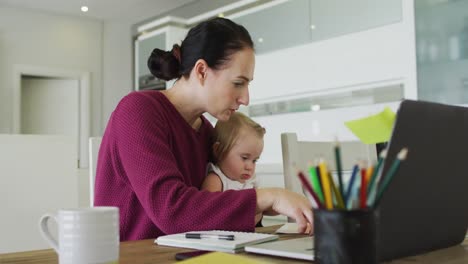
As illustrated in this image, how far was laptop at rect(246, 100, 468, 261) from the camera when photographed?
26.3 inches

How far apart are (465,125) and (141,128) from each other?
2.19 ft

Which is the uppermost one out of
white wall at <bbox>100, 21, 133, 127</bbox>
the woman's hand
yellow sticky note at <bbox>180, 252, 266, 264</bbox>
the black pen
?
white wall at <bbox>100, 21, 133, 127</bbox>

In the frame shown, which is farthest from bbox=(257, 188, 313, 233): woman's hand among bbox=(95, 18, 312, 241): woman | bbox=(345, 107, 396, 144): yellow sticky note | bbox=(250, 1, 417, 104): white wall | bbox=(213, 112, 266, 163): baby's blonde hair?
bbox=(250, 1, 417, 104): white wall

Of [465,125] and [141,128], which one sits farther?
[141,128]

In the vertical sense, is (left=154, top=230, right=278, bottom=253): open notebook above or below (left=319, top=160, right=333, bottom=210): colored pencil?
below

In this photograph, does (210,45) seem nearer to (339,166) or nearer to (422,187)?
(422,187)

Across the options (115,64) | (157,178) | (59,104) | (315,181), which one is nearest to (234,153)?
(157,178)

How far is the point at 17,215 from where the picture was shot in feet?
4.12

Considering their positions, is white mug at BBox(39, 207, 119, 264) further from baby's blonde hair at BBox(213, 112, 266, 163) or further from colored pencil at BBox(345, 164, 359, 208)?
baby's blonde hair at BBox(213, 112, 266, 163)

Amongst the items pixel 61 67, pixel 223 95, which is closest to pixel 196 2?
pixel 61 67

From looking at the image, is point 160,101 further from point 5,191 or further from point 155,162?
point 5,191

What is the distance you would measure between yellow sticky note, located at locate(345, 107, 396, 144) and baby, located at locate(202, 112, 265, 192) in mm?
789

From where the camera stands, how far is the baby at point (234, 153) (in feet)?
5.02

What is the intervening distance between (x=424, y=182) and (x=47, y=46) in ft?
18.4
